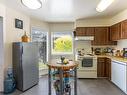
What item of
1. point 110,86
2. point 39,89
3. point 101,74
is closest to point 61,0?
point 39,89

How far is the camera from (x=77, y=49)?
6852 millimetres

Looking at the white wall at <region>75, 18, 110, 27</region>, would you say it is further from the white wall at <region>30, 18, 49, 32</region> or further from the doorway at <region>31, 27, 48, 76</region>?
the doorway at <region>31, 27, 48, 76</region>

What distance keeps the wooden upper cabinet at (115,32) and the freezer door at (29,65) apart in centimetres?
292

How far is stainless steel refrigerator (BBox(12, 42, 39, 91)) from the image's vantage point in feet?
14.4

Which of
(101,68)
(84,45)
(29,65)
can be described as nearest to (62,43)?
(84,45)

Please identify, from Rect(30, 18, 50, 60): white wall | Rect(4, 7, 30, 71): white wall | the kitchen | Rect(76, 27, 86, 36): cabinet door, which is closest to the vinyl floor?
the kitchen

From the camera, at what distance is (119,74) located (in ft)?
14.9

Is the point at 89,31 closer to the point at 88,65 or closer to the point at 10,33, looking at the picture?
the point at 88,65

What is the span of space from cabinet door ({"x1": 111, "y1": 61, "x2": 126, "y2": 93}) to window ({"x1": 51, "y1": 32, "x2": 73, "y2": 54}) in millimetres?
2681

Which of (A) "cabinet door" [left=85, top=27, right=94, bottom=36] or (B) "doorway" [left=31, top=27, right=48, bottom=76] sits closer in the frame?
(A) "cabinet door" [left=85, top=27, right=94, bottom=36]

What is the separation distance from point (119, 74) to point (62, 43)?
344cm

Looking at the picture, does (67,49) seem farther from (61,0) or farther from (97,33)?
(61,0)

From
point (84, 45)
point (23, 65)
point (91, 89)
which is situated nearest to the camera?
point (23, 65)

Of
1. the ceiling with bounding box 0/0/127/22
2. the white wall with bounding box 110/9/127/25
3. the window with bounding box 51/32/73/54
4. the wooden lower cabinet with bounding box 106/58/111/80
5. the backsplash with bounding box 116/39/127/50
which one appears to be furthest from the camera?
the window with bounding box 51/32/73/54
